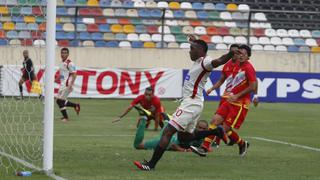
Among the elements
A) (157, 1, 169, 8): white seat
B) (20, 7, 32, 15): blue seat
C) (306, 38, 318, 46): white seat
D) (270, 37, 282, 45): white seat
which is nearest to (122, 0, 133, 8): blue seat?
(157, 1, 169, 8): white seat

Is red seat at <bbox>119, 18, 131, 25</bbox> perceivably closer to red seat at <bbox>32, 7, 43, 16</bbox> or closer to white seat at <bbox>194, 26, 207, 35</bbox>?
white seat at <bbox>194, 26, 207, 35</bbox>

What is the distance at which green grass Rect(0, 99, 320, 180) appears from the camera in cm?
1129

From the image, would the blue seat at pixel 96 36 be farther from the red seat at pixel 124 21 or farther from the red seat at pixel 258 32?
the red seat at pixel 258 32

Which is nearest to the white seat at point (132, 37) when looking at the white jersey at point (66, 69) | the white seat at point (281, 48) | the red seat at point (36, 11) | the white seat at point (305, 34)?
the white seat at point (281, 48)

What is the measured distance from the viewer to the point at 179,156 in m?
13.9

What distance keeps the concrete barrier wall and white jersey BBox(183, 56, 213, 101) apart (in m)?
23.4

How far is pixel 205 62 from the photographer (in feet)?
38.6

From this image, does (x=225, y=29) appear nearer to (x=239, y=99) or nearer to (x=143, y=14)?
(x=143, y=14)

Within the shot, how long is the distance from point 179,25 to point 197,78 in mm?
26792

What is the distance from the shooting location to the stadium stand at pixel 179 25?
37.2 meters

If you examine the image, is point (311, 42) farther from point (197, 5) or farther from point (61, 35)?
point (61, 35)

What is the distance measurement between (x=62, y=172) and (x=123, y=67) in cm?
2449

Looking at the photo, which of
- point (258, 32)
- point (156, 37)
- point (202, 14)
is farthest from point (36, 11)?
point (258, 32)

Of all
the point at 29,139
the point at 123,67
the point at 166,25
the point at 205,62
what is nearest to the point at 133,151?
the point at 29,139
